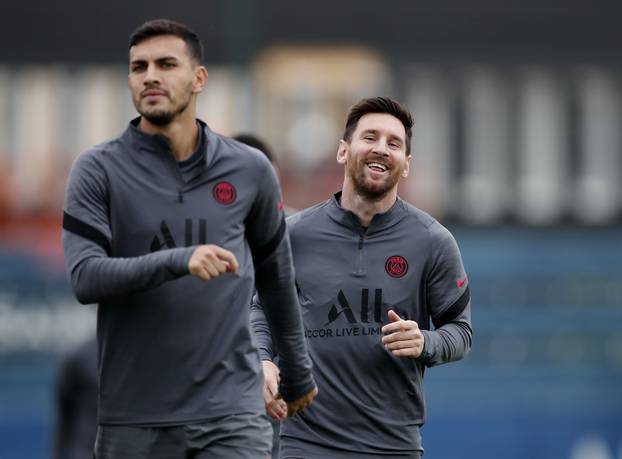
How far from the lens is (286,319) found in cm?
649

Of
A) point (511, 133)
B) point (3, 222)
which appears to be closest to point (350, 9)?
point (511, 133)

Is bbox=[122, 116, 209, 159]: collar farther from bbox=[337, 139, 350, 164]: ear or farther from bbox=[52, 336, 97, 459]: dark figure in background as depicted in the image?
bbox=[52, 336, 97, 459]: dark figure in background

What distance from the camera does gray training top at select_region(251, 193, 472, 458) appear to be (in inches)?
273

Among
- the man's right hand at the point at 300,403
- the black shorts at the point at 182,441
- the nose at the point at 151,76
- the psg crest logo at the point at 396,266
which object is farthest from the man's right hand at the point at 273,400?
the nose at the point at 151,76

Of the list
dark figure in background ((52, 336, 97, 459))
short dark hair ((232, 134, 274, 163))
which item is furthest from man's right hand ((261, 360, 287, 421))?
dark figure in background ((52, 336, 97, 459))

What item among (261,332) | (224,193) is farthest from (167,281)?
(261,332)

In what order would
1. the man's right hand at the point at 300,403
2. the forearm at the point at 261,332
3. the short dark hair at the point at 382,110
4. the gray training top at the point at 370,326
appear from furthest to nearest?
the short dark hair at the point at 382,110
the forearm at the point at 261,332
the gray training top at the point at 370,326
the man's right hand at the point at 300,403

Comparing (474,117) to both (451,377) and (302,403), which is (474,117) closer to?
(451,377)

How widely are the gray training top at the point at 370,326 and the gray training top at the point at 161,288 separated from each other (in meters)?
0.79

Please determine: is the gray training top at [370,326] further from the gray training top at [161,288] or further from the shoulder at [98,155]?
the shoulder at [98,155]

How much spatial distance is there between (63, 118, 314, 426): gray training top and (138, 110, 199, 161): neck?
4cm

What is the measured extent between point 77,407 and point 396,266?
334 cm

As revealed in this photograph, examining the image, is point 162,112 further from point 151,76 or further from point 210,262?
point 210,262

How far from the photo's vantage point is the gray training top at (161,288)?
5.95 metres
